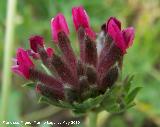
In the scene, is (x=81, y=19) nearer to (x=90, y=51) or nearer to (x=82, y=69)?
(x=90, y=51)

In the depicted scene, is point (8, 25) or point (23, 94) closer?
point (8, 25)

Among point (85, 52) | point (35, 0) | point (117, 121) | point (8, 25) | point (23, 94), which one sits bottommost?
point (117, 121)

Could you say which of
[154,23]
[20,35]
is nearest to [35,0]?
[20,35]

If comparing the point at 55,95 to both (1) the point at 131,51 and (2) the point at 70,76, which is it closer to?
(2) the point at 70,76

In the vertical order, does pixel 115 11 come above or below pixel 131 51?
above

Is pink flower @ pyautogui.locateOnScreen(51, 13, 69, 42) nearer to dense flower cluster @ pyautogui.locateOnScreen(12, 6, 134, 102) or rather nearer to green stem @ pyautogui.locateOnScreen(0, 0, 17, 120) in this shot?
dense flower cluster @ pyautogui.locateOnScreen(12, 6, 134, 102)

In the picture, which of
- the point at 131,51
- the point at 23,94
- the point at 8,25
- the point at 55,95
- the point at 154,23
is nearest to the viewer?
the point at 55,95

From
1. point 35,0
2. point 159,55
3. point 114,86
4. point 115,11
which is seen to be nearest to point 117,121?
point 159,55

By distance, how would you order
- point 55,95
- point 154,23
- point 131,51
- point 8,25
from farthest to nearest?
point 154,23 → point 131,51 → point 8,25 → point 55,95
